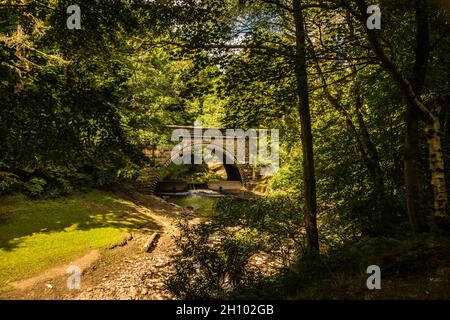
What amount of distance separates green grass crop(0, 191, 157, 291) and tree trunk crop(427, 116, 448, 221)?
10.9 meters

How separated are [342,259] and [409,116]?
281 cm

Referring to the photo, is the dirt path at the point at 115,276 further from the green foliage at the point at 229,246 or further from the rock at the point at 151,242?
the green foliage at the point at 229,246

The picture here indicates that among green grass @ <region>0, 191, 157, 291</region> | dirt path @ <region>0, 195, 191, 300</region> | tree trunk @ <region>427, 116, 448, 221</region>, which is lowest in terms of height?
dirt path @ <region>0, 195, 191, 300</region>

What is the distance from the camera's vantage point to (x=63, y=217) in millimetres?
15578

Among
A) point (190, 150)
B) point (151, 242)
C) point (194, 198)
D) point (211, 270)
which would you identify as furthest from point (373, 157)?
point (194, 198)

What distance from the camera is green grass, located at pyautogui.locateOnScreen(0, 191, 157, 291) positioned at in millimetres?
11125

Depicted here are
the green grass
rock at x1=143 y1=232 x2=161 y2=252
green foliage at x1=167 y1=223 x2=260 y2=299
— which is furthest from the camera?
rock at x1=143 y1=232 x2=161 y2=252

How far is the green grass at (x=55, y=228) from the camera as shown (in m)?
11.1

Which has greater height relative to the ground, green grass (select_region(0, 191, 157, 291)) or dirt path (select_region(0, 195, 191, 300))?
green grass (select_region(0, 191, 157, 291))

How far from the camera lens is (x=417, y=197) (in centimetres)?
569

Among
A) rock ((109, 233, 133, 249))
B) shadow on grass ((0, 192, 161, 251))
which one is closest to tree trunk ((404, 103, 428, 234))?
rock ((109, 233, 133, 249))

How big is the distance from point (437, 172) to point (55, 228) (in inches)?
557

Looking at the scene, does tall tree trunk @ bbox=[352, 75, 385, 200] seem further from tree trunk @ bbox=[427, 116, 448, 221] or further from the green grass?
the green grass

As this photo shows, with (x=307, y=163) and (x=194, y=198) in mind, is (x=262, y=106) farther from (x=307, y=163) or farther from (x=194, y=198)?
(x=194, y=198)
